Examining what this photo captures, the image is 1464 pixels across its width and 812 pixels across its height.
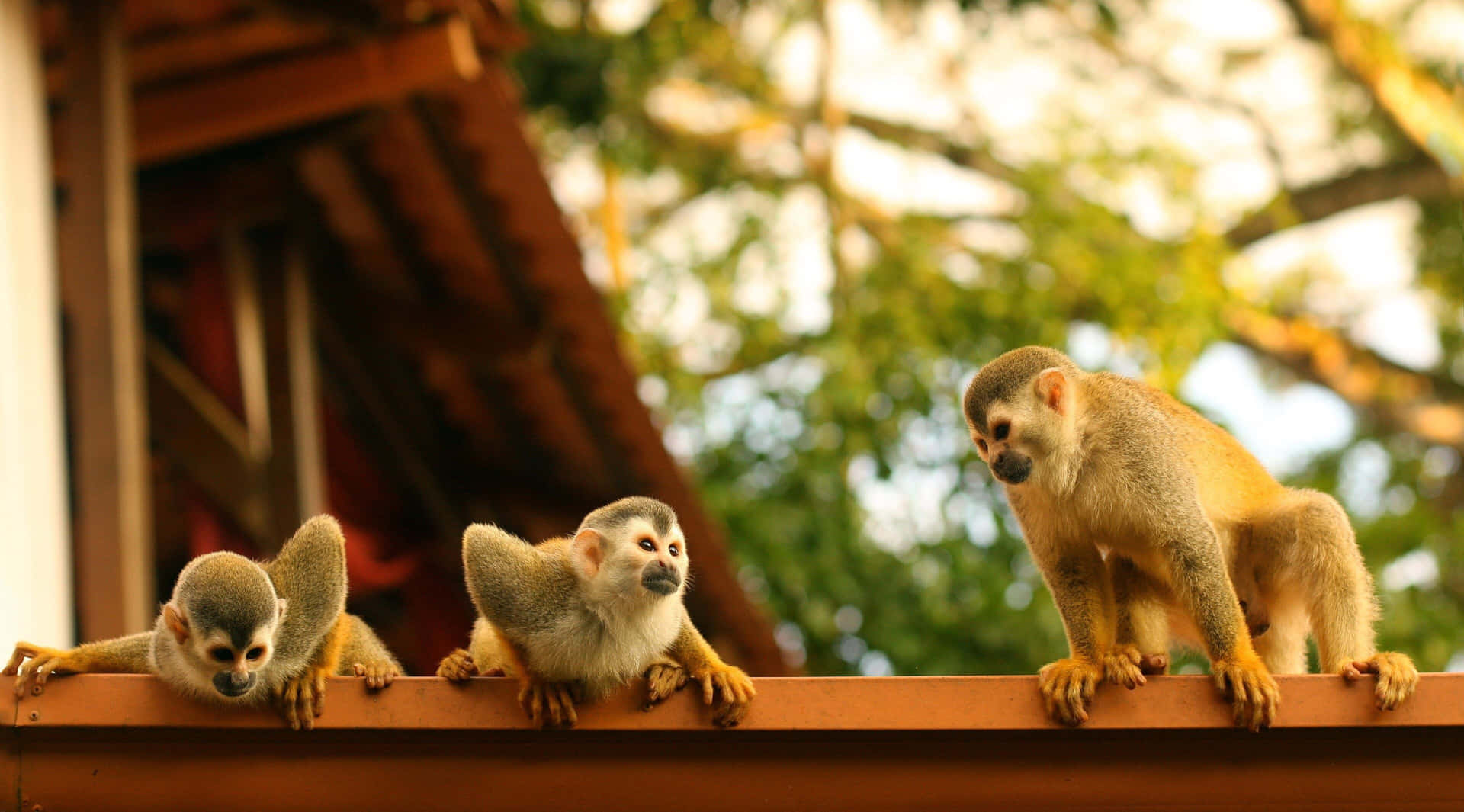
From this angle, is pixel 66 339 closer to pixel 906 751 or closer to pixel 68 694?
pixel 68 694

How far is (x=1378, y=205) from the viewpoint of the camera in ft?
39.7

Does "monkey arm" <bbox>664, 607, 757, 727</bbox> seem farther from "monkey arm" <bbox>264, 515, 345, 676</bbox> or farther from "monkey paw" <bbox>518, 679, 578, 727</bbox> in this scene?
"monkey arm" <bbox>264, 515, 345, 676</bbox>

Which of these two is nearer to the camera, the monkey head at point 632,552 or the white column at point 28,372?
the monkey head at point 632,552

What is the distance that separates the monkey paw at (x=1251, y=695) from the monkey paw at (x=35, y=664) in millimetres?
1862

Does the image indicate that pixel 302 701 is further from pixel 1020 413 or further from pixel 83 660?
pixel 1020 413

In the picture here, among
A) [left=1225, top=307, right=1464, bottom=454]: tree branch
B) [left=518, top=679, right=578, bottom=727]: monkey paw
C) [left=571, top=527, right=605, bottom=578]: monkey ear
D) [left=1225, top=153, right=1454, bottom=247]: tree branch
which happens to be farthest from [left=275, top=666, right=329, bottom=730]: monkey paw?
[left=1225, top=307, right=1464, bottom=454]: tree branch

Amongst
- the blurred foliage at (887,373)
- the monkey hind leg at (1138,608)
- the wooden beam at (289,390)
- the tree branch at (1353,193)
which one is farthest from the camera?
the tree branch at (1353,193)

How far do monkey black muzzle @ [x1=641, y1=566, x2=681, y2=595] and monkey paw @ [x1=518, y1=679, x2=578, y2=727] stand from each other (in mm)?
255

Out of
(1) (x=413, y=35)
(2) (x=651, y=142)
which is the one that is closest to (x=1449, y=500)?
(2) (x=651, y=142)

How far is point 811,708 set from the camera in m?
2.28

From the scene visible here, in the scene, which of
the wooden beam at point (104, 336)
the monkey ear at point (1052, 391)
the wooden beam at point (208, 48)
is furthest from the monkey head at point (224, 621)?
the wooden beam at point (208, 48)

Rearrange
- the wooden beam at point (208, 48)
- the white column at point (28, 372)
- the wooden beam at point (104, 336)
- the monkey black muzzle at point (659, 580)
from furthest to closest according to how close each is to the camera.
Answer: the wooden beam at point (208, 48), the wooden beam at point (104, 336), the white column at point (28, 372), the monkey black muzzle at point (659, 580)

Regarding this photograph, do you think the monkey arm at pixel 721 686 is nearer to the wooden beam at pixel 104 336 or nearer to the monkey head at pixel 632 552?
Result: the monkey head at pixel 632 552

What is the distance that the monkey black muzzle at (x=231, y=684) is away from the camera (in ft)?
7.68
